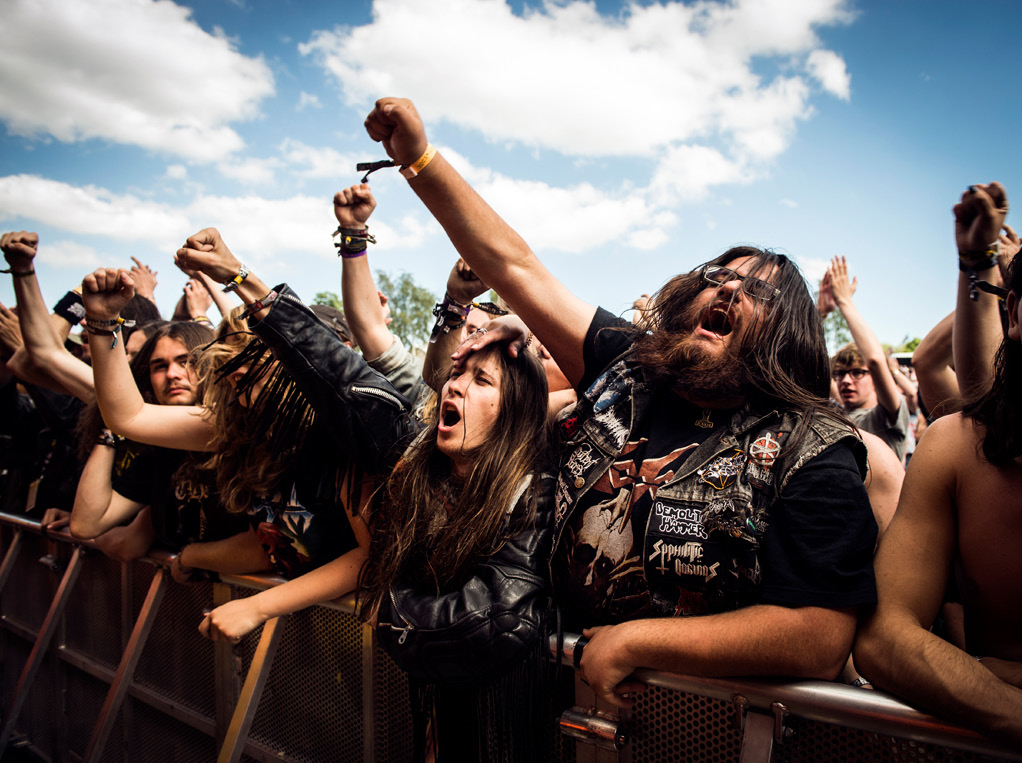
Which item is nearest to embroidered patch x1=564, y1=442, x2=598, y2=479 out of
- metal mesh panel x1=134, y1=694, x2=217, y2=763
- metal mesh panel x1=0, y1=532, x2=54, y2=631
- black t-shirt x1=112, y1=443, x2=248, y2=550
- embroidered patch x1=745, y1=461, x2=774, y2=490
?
embroidered patch x1=745, y1=461, x2=774, y2=490

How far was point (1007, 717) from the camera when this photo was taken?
1084 mm

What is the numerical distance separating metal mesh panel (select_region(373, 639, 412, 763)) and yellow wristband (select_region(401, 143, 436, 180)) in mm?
1466

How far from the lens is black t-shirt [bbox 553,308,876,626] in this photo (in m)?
1.31

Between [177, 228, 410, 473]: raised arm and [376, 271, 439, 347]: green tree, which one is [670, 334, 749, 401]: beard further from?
[376, 271, 439, 347]: green tree

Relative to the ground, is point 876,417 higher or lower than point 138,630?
higher

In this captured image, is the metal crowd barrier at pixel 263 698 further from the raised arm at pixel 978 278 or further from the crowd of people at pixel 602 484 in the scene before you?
the raised arm at pixel 978 278

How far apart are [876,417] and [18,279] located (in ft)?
15.9

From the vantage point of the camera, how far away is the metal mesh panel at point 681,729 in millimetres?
1365

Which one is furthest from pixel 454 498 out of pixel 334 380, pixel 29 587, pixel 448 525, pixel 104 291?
pixel 29 587

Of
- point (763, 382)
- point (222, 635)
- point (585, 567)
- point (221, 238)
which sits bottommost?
point (222, 635)

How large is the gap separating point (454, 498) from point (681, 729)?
0.81m

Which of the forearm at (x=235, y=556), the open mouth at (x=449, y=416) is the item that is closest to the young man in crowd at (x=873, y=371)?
the open mouth at (x=449, y=416)

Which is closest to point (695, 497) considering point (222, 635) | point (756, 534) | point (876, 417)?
point (756, 534)

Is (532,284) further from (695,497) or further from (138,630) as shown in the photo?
(138,630)
